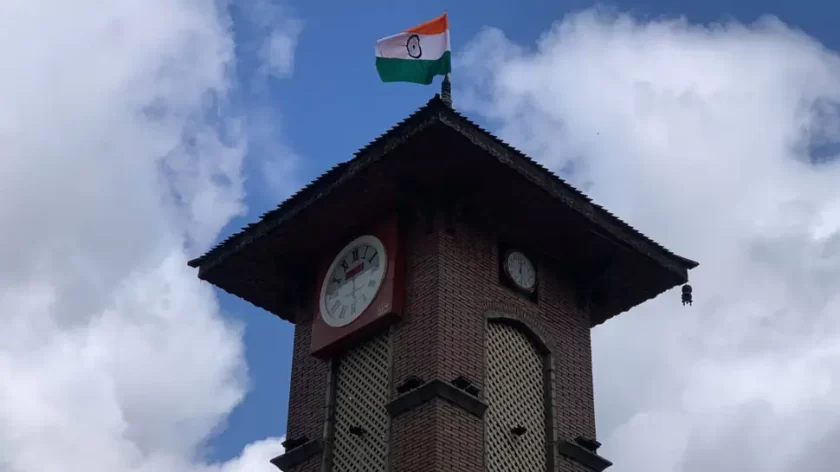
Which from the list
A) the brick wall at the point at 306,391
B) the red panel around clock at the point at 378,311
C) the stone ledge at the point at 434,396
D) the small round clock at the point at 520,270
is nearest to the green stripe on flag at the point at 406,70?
the red panel around clock at the point at 378,311

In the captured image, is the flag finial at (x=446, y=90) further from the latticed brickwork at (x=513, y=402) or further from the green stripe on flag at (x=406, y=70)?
the latticed brickwork at (x=513, y=402)

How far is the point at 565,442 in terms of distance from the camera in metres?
24.5

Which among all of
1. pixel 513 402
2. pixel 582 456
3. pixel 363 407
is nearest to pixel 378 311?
pixel 363 407

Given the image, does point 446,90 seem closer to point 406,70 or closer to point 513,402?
point 406,70

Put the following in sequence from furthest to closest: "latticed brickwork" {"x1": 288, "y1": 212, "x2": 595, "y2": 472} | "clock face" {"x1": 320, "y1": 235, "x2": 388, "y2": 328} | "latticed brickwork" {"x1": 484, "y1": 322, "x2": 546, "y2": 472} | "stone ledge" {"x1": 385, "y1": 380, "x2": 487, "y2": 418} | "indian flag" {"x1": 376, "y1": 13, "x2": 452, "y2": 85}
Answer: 1. "indian flag" {"x1": 376, "y1": 13, "x2": 452, "y2": 85}
2. "clock face" {"x1": 320, "y1": 235, "x2": 388, "y2": 328}
3. "latticed brickwork" {"x1": 484, "y1": 322, "x2": 546, "y2": 472}
4. "stone ledge" {"x1": 385, "y1": 380, "x2": 487, "y2": 418}
5. "latticed brickwork" {"x1": 288, "y1": 212, "x2": 595, "y2": 472}

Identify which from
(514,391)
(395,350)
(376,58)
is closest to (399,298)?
(395,350)

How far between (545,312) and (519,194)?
2247 millimetres

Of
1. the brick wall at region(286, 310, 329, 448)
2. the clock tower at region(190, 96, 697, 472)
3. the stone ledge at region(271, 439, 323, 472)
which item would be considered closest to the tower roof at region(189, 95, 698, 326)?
the clock tower at region(190, 96, 697, 472)

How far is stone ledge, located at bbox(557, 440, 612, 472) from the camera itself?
24.4 meters

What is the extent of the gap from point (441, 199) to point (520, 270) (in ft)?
6.58

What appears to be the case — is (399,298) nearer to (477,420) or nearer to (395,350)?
(395,350)

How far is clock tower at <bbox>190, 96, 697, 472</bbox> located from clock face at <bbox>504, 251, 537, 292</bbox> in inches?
1.2

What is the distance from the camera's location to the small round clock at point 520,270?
999 inches

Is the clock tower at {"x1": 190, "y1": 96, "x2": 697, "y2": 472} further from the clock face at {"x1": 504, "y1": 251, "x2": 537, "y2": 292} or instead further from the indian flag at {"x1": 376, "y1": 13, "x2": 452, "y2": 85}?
the indian flag at {"x1": 376, "y1": 13, "x2": 452, "y2": 85}
